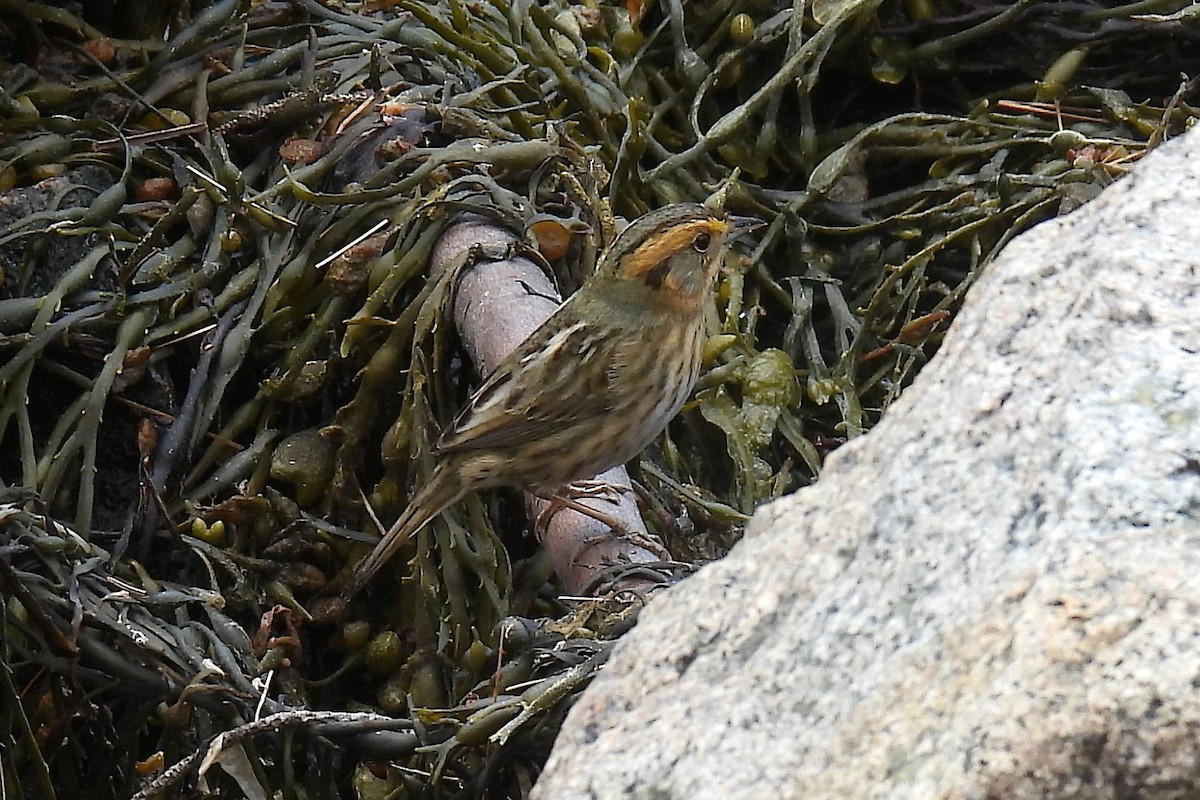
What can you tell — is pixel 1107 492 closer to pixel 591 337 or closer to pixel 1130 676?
pixel 1130 676

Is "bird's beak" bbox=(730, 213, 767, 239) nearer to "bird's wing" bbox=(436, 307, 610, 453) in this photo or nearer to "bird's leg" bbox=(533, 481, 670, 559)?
"bird's wing" bbox=(436, 307, 610, 453)

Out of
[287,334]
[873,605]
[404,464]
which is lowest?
[404,464]

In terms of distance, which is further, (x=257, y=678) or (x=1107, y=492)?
(x=257, y=678)

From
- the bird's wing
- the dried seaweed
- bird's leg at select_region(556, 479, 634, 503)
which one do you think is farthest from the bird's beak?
bird's leg at select_region(556, 479, 634, 503)

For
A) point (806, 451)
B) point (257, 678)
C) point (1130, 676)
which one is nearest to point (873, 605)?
point (1130, 676)

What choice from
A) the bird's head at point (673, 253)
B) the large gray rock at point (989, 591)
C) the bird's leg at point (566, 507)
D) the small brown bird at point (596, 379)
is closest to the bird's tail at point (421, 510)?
the small brown bird at point (596, 379)

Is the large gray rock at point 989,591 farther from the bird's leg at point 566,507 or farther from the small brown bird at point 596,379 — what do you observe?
the small brown bird at point 596,379

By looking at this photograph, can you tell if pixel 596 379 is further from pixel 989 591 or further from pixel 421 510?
pixel 989 591
